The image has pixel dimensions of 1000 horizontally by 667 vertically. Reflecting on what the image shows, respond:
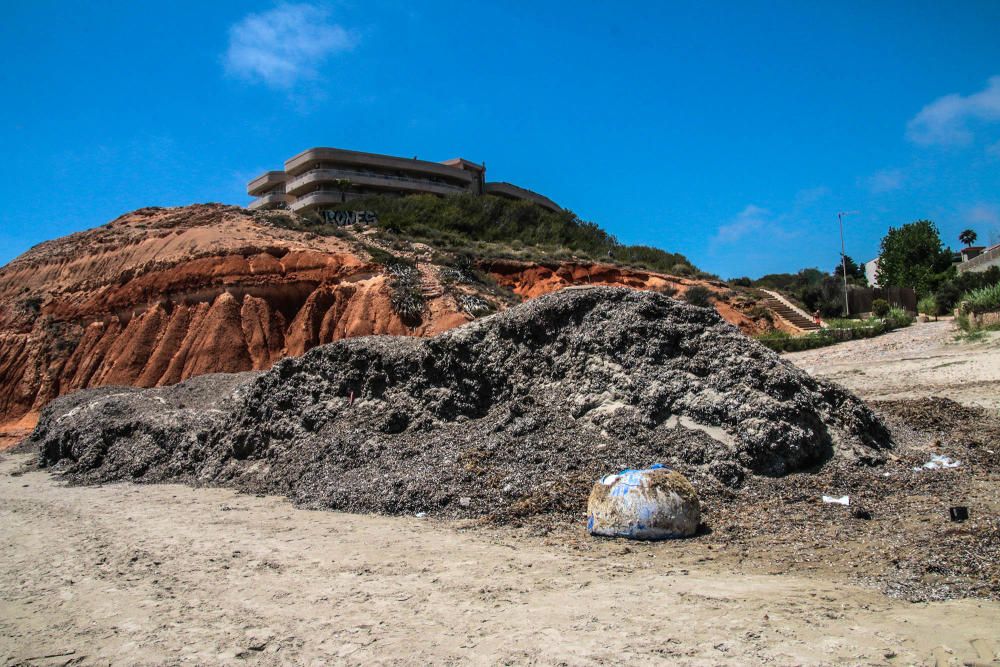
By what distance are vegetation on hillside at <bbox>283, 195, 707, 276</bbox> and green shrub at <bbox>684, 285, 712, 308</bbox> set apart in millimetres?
5118

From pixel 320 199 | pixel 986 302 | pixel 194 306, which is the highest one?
pixel 320 199

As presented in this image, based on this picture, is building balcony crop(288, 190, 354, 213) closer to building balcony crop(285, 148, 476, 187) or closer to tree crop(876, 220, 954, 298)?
building balcony crop(285, 148, 476, 187)

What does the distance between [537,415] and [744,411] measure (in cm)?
225

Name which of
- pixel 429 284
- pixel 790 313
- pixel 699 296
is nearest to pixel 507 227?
pixel 699 296

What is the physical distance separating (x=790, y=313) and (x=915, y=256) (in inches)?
838

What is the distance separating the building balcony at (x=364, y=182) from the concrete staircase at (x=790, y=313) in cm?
2298

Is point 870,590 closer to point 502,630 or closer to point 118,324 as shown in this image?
point 502,630

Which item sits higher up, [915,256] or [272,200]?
[272,200]

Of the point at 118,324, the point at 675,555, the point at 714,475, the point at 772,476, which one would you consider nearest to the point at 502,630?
the point at 675,555

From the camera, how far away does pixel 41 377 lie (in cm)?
2462

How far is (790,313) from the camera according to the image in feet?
99.4

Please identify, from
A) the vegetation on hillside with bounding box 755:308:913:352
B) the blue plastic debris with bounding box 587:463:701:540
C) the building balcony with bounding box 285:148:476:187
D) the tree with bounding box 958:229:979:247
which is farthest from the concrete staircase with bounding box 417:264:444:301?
the tree with bounding box 958:229:979:247

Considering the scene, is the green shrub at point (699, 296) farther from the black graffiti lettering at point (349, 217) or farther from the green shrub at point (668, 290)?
the black graffiti lettering at point (349, 217)

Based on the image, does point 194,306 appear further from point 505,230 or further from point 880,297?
point 880,297
